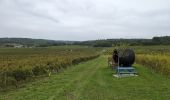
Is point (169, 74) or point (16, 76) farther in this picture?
point (169, 74)

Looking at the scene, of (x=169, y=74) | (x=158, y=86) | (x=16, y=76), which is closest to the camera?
(x=158, y=86)

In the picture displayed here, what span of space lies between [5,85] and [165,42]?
152637mm

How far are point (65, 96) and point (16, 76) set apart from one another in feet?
25.4

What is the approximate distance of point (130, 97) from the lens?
49.0 ft

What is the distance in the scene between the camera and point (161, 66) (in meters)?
27.9

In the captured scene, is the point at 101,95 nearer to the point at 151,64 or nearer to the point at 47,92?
the point at 47,92

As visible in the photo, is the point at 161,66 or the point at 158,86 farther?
the point at 161,66

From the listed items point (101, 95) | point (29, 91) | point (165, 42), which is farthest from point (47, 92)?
point (165, 42)

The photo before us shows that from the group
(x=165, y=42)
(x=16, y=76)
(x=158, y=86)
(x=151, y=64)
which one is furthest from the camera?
(x=165, y=42)

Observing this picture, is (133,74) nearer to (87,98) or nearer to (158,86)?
(158,86)

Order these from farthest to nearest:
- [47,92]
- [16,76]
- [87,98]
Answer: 1. [16,76]
2. [47,92]
3. [87,98]

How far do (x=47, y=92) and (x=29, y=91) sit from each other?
3.78ft

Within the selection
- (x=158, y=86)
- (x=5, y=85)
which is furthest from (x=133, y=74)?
(x=5, y=85)

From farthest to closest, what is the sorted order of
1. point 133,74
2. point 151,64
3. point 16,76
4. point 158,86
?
point 151,64 < point 133,74 < point 16,76 < point 158,86
